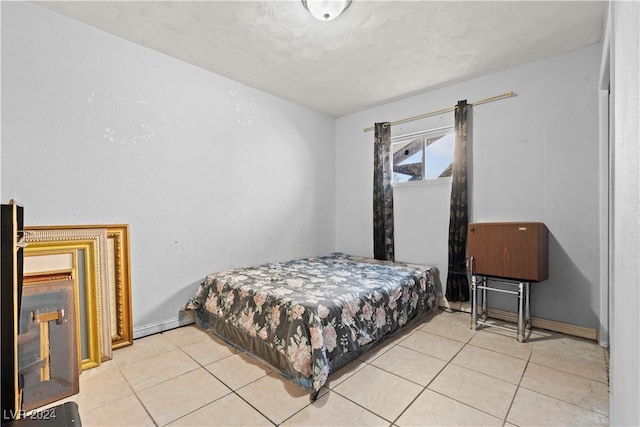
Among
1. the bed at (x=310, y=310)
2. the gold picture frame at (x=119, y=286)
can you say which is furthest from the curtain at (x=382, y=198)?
the gold picture frame at (x=119, y=286)

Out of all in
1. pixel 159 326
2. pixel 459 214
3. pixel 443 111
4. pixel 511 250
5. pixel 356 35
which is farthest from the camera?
pixel 443 111

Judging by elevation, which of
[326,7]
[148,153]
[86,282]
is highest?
[326,7]

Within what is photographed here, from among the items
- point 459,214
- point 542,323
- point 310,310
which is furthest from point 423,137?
point 310,310

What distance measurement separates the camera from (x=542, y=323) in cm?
267

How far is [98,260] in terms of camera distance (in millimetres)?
2172

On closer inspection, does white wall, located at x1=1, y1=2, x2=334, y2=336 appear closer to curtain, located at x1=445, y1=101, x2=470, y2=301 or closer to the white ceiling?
the white ceiling

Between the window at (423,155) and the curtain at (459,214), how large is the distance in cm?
20

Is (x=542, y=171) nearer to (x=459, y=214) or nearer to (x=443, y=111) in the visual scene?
(x=459, y=214)

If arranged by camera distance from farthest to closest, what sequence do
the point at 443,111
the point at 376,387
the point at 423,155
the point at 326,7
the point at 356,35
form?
the point at 423,155 → the point at 443,111 → the point at 356,35 → the point at 326,7 → the point at 376,387

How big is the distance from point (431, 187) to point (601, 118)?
1510 mm

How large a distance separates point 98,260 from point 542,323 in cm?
381

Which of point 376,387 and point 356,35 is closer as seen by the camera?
point 376,387

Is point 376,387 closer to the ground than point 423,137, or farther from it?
closer to the ground

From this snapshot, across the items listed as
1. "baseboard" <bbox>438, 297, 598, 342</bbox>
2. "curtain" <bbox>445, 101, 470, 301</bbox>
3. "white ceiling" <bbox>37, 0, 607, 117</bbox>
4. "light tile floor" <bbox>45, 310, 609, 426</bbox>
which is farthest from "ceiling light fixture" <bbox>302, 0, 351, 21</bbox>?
"baseboard" <bbox>438, 297, 598, 342</bbox>
